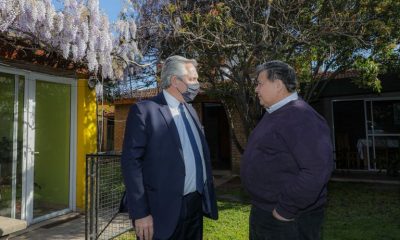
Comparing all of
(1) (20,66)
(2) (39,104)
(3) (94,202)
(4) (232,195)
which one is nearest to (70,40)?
(1) (20,66)

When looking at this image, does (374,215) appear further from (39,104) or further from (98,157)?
(39,104)

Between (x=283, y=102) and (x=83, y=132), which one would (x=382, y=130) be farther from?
(x=283, y=102)

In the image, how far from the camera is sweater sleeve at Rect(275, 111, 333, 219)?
213 centimetres

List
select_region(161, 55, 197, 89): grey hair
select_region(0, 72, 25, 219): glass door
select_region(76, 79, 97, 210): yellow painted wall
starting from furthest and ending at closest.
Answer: select_region(76, 79, 97, 210): yellow painted wall < select_region(0, 72, 25, 219): glass door < select_region(161, 55, 197, 89): grey hair

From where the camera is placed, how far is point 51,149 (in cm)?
649

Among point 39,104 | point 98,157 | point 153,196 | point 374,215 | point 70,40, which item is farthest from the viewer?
point 374,215

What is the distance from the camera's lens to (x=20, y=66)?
558cm

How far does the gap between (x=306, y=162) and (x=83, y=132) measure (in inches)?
216

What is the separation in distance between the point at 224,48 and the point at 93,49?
7.91 feet

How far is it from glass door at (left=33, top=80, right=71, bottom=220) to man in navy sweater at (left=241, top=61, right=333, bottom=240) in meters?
4.79

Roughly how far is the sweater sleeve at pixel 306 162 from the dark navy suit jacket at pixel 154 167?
70 cm

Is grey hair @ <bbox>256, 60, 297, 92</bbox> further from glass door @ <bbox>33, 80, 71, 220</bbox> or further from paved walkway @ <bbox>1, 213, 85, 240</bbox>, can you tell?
glass door @ <bbox>33, 80, 71, 220</bbox>

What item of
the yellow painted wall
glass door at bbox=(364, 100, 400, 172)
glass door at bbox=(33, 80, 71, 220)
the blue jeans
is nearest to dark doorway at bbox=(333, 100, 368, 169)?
glass door at bbox=(364, 100, 400, 172)

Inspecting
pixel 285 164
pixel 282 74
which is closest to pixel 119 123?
pixel 282 74
